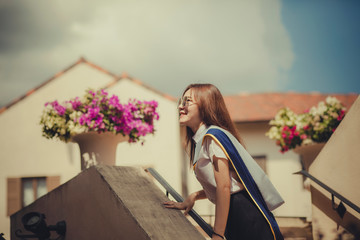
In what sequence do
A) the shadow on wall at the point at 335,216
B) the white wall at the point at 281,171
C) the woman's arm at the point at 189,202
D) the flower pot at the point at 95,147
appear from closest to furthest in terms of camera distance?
1. the woman's arm at the point at 189,202
2. the shadow on wall at the point at 335,216
3. the flower pot at the point at 95,147
4. the white wall at the point at 281,171

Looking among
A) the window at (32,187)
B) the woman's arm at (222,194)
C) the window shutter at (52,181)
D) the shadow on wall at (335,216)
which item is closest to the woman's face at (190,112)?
the woman's arm at (222,194)

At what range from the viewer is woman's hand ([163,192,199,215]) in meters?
2.33

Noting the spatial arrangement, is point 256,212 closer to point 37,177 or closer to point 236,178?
point 236,178

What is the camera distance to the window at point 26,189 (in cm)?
1259

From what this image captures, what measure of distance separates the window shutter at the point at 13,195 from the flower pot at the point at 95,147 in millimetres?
9271

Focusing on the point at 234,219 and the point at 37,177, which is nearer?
the point at 234,219

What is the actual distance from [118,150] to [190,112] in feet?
34.2

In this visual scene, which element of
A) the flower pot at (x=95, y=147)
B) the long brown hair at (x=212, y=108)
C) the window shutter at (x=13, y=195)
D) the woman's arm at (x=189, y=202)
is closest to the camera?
the long brown hair at (x=212, y=108)

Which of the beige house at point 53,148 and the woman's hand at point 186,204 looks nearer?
the woman's hand at point 186,204

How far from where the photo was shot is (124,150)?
490 inches

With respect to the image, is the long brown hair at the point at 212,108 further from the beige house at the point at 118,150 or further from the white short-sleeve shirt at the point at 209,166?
the beige house at the point at 118,150

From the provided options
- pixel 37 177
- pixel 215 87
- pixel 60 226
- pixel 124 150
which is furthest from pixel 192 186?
pixel 215 87

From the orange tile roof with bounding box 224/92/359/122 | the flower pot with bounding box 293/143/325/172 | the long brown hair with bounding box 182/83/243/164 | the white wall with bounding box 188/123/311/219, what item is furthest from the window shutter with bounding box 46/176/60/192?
the long brown hair with bounding box 182/83/243/164

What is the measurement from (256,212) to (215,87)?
27.8 inches
